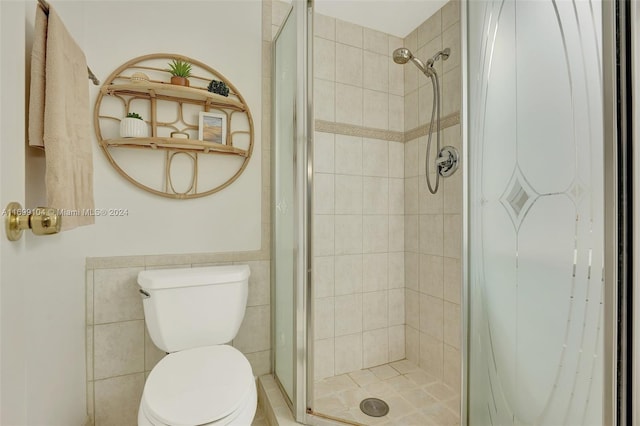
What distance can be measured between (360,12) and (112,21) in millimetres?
1367

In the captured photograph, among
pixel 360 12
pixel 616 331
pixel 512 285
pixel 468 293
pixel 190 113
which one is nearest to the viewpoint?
pixel 616 331

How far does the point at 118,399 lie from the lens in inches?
59.2

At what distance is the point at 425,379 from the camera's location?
6.12 feet

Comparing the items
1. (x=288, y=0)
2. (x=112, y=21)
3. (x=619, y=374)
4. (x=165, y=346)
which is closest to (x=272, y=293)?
(x=165, y=346)

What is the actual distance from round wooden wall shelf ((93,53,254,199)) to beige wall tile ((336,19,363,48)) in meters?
0.82

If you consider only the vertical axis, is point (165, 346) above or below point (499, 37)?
below

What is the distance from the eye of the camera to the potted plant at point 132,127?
1.43 m

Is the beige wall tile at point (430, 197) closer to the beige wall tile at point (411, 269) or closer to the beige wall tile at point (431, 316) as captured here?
the beige wall tile at point (411, 269)

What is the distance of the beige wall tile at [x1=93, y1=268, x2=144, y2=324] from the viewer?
148cm

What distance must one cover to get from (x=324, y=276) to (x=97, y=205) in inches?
49.5

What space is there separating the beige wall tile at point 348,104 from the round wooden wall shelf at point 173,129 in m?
0.59

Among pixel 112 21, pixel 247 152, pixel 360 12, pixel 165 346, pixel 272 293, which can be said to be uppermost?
pixel 360 12

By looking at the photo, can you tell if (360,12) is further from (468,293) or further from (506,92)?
(468,293)

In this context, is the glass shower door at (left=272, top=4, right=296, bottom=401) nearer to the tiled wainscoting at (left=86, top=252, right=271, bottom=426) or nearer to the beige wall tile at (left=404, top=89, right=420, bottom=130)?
the tiled wainscoting at (left=86, top=252, right=271, bottom=426)
